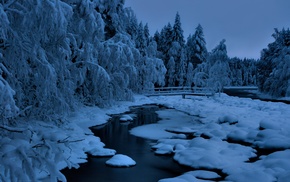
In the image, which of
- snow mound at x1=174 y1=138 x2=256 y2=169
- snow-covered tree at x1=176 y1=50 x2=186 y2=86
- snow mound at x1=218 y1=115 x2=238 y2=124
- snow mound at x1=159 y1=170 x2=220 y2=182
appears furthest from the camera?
snow-covered tree at x1=176 y1=50 x2=186 y2=86

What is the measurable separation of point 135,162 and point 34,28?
519cm

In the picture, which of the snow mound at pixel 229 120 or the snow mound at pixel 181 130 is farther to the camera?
the snow mound at pixel 229 120

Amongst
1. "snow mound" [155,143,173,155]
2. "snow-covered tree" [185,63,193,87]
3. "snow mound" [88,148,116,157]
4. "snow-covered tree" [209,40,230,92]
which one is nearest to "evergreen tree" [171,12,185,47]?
"snow-covered tree" [185,63,193,87]

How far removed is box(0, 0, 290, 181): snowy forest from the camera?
784cm

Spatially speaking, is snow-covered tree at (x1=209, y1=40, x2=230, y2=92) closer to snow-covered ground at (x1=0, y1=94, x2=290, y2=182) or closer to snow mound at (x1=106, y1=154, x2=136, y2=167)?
snow-covered ground at (x1=0, y1=94, x2=290, y2=182)

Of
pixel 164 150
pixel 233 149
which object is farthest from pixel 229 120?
pixel 164 150

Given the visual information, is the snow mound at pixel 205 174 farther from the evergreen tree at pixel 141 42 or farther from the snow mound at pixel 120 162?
the evergreen tree at pixel 141 42

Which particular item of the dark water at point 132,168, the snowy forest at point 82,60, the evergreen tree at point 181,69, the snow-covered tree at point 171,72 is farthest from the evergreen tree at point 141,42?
the dark water at point 132,168

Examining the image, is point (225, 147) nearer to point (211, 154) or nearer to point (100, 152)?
point (211, 154)

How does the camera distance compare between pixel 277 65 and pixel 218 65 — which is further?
pixel 277 65

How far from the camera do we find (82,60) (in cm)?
1766

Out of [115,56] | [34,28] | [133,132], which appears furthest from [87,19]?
[34,28]

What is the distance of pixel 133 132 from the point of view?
15.0 m

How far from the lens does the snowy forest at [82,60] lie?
784cm
